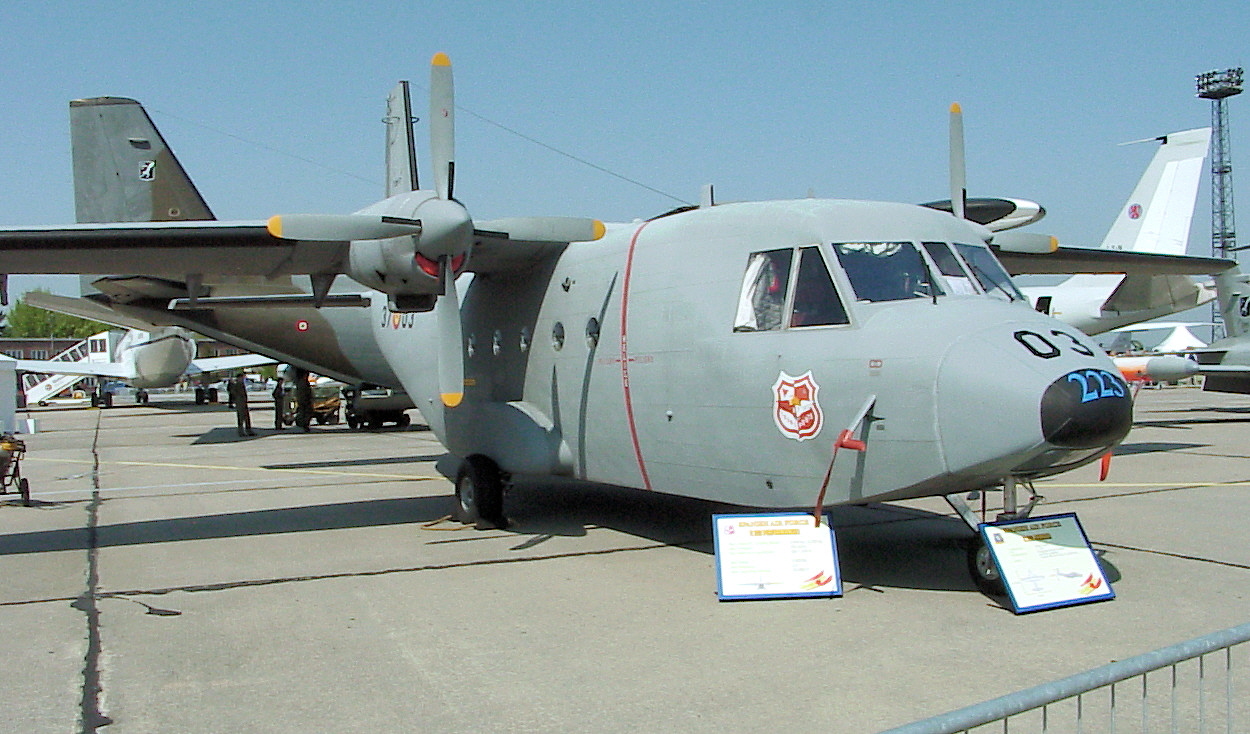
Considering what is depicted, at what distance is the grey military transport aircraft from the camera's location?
6.49m

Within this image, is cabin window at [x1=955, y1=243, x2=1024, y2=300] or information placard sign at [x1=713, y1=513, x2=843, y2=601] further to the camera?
cabin window at [x1=955, y1=243, x2=1024, y2=300]

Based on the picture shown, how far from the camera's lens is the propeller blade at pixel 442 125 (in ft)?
32.5

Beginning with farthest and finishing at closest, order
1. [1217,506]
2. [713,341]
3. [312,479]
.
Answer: [312,479] < [1217,506] < [713,341]

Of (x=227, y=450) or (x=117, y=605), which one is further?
(x=227, y=450)

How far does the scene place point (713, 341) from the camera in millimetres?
8039

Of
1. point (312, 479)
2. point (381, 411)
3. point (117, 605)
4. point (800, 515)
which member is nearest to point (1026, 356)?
point (800, 515)

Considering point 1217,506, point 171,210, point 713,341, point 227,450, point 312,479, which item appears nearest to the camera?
point 713,341

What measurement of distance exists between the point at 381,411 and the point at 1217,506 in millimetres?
20335

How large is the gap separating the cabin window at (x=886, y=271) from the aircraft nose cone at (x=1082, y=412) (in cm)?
135

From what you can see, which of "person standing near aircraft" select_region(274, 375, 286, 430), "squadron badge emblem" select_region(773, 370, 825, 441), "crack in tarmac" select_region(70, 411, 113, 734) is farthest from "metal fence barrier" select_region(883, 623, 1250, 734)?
"person standing near aircraft" select_region(274, 375, 286, 430)

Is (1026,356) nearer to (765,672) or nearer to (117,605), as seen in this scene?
(765,672)

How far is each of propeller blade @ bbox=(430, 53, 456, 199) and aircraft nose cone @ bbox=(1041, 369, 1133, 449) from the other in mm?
6003

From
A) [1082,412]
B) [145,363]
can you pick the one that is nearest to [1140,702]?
[1082,412]

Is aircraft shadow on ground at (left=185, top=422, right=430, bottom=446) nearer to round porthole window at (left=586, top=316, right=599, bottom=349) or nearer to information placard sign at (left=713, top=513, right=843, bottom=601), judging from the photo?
round porthole window at (left=586, top=316, right=599, bottom=349)
